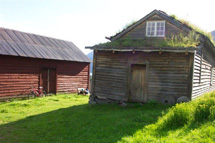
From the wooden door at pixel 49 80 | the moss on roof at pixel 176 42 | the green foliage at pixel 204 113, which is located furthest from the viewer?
the wooden door at pixel 49 80

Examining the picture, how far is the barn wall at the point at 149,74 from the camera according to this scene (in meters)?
10.6

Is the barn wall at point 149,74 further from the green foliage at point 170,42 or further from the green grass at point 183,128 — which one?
the green grass at point 183,128

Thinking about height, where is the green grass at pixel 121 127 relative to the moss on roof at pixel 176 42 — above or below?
below

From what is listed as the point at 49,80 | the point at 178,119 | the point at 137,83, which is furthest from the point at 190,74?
the point at 49,80

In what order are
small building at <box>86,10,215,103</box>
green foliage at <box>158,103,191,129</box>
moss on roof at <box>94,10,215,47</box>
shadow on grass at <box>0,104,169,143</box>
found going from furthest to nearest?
moss on roof at <box>94,10,215,47</box>, small building at <box>86,10,215,103</box>, shadow on grass at <box>0,104,169,143</box>, green foliage at <box>158,103,191,129</box>

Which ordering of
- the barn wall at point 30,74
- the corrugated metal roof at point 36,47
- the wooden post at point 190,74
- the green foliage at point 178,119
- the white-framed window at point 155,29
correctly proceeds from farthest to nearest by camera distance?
the corrugated metal roof at point 36,47
the barn wall at point 30,74
the white-framed window at point 155,29
the wooden post at point 190,74
the green foliage at point 178,119

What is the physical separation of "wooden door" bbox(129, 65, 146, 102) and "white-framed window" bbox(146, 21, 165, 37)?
2.68 metres

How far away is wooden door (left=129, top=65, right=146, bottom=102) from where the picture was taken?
38.1 ft

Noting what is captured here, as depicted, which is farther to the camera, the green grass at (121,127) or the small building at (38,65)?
the small building at (38,65)

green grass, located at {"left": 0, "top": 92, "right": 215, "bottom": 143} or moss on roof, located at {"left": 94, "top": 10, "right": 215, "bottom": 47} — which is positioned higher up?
moss on roof, located at {"left": 94, "top": 10, "right": 215, "bottom": 47}

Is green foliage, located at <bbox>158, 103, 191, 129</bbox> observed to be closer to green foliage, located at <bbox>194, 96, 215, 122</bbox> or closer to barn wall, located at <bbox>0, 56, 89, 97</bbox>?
green foliage, located at <bbox>194, 96, 215, 122</bbox>

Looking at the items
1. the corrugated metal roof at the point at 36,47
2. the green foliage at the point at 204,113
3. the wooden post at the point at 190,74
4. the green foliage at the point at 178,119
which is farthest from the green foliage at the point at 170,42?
the corrugated metal roof at the point at 36,47

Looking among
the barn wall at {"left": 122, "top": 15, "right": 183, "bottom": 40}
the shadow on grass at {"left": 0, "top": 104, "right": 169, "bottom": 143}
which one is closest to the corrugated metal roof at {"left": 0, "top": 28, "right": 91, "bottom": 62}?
the shadow on grass at {"left": 0, "top": 104, "right": 169, "bottom": 143}

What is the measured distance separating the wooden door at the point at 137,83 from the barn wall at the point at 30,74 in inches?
381
